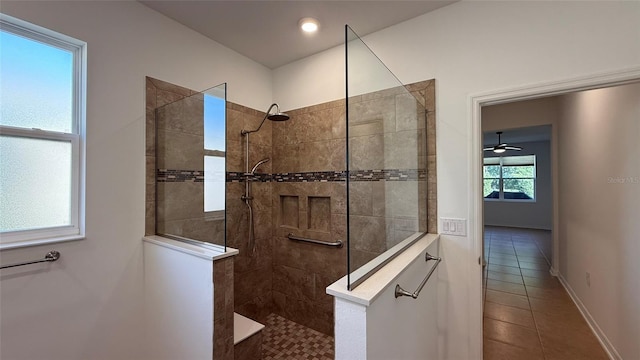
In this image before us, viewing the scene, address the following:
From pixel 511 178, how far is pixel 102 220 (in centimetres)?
967

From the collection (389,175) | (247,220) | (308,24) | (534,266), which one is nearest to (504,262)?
(534,266)

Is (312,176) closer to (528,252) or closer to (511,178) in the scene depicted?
(528,252)

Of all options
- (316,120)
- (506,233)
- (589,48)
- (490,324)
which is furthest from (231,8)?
(506,233)

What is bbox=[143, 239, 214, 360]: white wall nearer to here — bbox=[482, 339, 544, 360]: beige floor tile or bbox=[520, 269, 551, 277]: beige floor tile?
bbox=[482, 339, 544, 360]: beige floor tile

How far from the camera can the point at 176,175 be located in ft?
6.41

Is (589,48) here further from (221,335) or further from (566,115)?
(221,335)

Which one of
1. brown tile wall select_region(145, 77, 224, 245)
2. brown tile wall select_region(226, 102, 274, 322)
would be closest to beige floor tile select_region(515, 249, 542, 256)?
brown tile wall select_region(226, 102, 274, 322)

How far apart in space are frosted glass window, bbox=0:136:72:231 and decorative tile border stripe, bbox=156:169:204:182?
1.65 feet

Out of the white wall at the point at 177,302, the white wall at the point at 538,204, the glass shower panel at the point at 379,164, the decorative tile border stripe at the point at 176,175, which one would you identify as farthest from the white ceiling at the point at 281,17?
the white wall at the point at 538,204

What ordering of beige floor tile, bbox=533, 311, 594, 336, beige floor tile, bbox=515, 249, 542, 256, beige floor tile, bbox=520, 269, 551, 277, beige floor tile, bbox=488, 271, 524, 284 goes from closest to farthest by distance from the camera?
beige floor tile, bbox=533, 311, 594, 336 < beige floor tile, bbox=488, 271, 524, 284 < beige floor tile, bbox=520, 269, 551, 277 < beige floor tile, bbox=515, 249, 542, 256

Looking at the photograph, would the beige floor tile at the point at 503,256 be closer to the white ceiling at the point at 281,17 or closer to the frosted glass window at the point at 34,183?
the white ceiling at the point at 281,17

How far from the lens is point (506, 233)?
6.88m

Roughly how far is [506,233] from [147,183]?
26.9 ft

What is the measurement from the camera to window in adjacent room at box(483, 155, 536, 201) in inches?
299
